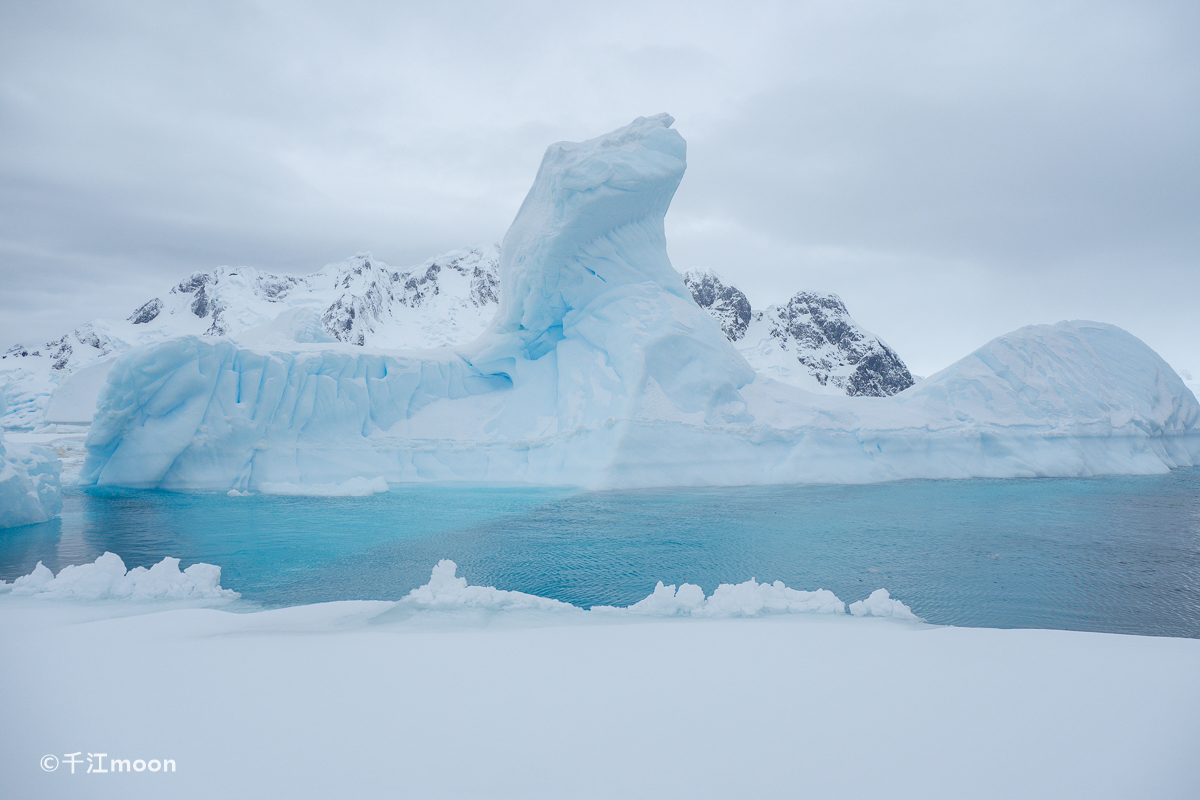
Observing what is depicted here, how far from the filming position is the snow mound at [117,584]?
13.6 ft

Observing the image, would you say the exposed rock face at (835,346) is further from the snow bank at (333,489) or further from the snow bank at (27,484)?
the snow bank at (27,484)

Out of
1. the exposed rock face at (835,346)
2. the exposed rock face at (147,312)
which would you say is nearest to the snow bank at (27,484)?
the exposed rock face at (835,346)

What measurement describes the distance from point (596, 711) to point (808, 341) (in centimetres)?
6454

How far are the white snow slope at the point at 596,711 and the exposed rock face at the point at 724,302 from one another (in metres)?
62.0

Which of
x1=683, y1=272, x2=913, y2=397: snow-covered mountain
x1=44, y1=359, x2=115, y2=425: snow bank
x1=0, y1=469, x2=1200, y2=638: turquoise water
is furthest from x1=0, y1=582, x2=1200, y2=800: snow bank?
x1=683, y1=272, x2=913, y2=397: snow-covered mountain

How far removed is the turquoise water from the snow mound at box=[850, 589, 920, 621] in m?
0.36

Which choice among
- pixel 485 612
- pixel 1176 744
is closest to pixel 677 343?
pixel 485 612

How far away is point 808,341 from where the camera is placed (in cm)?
6234

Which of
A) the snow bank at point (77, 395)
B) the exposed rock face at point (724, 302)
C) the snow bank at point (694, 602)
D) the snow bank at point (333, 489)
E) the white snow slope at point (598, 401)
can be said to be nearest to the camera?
the snow bank at point (694, 602)

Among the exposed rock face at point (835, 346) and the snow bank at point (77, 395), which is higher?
the exposed rock face at point (835, 346)

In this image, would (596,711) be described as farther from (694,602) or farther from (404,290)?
(404,290)

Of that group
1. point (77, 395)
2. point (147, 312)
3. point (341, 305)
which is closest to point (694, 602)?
point (77, 395)

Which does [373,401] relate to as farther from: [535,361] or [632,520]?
[632,520]

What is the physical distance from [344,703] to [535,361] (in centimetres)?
1197
